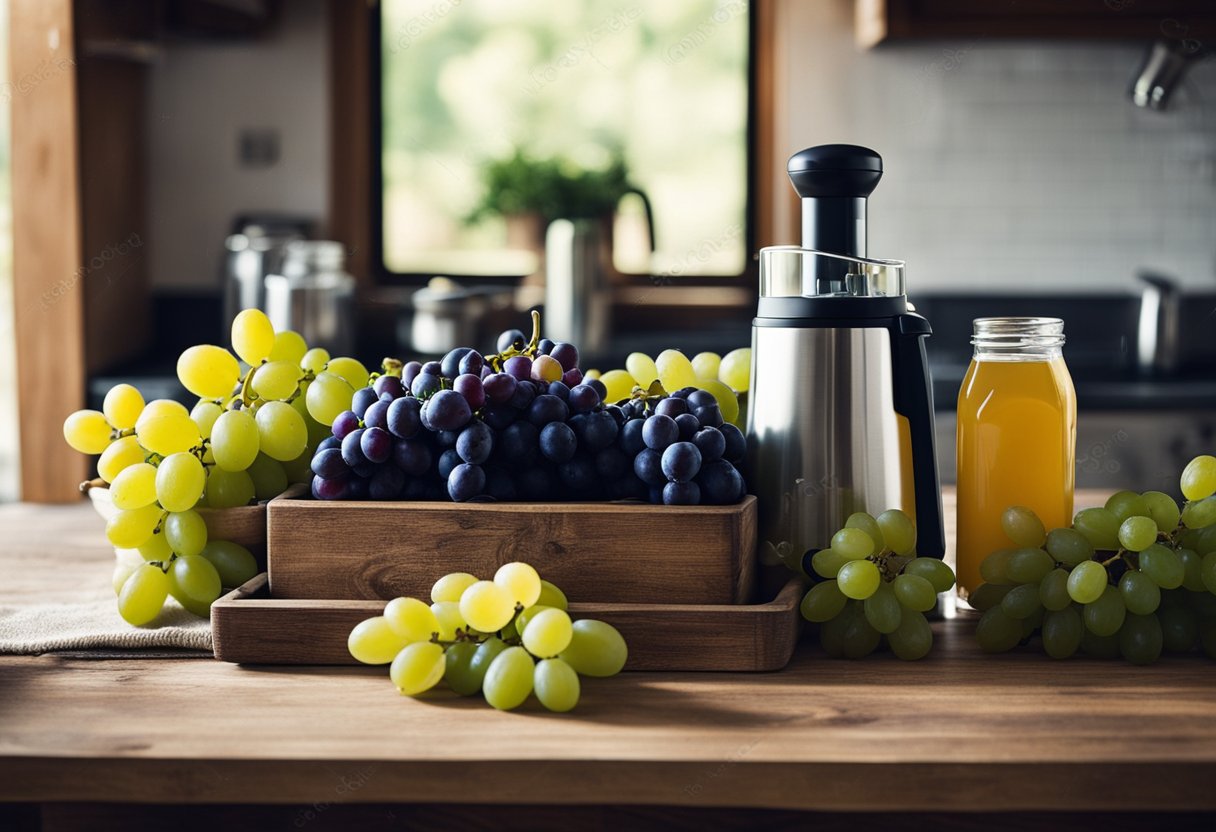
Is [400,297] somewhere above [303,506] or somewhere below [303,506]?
above

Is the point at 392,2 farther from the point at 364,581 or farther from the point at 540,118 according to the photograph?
the point at 364,581

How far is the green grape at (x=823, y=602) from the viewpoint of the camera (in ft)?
3.26

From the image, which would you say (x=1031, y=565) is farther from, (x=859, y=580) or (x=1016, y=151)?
(x=1016, y=151)

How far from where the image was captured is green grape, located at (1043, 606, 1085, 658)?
98 cm

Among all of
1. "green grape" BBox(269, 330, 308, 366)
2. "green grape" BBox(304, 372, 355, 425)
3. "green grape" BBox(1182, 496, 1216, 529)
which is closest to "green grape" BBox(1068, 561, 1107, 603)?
"green grape" BBox(1182, 496, 1216, 529)

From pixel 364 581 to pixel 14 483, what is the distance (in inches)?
95.7

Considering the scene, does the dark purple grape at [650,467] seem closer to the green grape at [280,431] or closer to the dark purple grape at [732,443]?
the dark purple grape at [732,443]

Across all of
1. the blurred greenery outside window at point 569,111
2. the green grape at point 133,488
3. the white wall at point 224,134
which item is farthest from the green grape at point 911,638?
the white wall at point 224,134

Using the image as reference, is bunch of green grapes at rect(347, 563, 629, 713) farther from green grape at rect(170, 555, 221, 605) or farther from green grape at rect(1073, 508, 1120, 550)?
green grape at rect(1073, 508, 1120, 550)

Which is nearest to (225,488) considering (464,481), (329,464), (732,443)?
(329,464)

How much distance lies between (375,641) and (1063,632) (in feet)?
1.75

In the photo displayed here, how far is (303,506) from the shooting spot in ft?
3.33

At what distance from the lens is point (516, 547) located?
39.3 inches

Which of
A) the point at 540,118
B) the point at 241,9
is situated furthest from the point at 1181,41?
the point at 241,9
